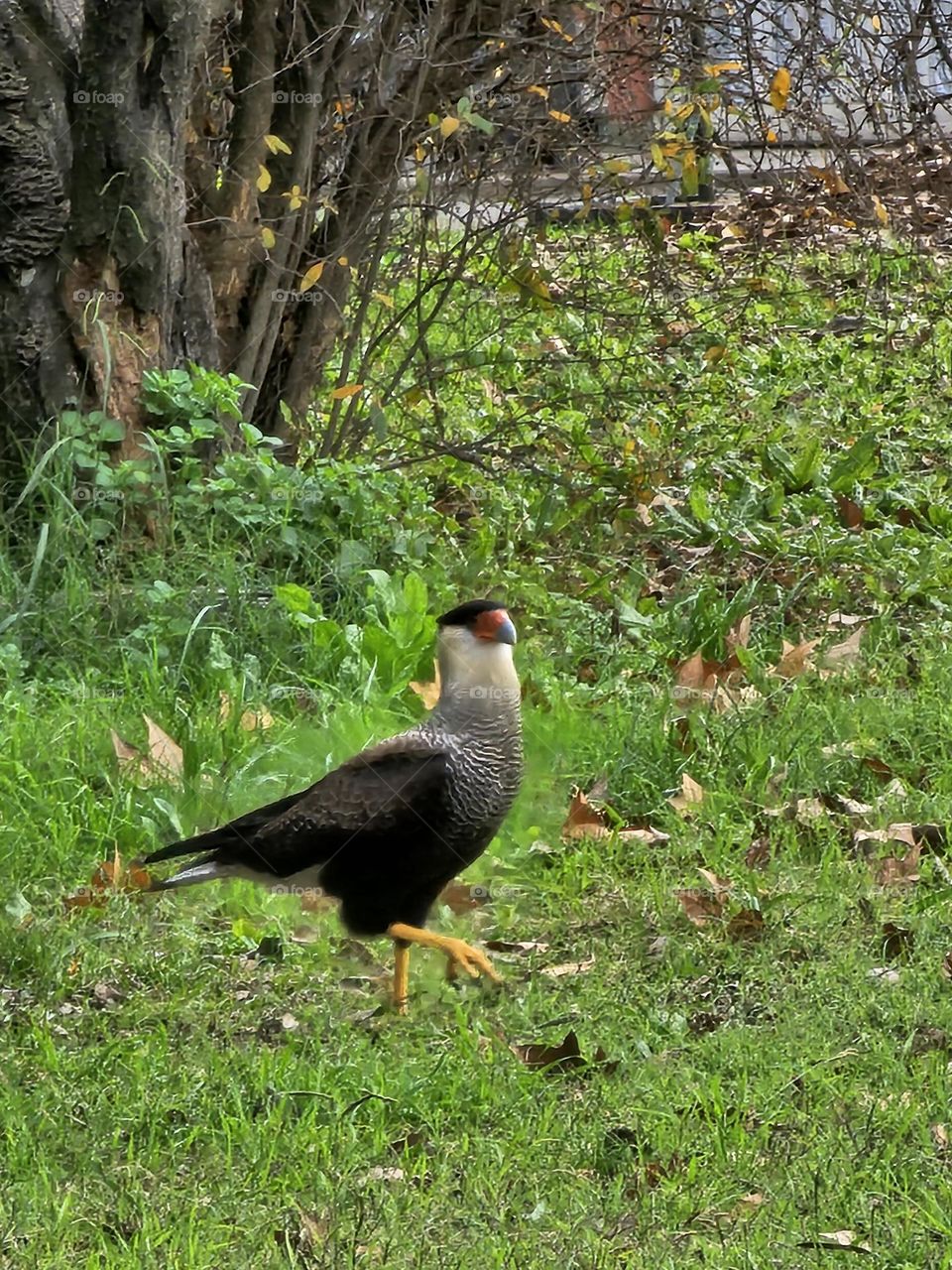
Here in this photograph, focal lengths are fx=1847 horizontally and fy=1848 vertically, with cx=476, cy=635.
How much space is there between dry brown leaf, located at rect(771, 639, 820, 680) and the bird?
7.33 ft

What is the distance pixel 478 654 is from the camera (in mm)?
3617

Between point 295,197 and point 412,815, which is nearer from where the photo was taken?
point 412,815

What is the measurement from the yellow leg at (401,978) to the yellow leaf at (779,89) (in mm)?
3397

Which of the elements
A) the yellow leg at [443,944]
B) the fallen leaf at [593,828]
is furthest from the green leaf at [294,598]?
the yellow leg at [443,944]

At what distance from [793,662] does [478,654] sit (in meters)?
2.48

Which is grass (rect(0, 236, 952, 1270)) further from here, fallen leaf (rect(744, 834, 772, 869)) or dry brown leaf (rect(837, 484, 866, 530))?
dry brown leaf (rect(837, 484, 866, 530))

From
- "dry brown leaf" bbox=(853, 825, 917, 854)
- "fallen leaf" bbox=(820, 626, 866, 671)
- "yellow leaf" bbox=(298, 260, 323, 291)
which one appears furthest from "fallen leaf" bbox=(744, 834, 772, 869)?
"yellow leaf" bbox=(298, 260, 323, 291)

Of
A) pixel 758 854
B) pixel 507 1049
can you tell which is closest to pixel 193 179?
pixel 758 854

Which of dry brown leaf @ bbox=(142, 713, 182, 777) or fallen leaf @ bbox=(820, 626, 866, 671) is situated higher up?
fallen leaf @ bbox=(820, 626, 866, 671)

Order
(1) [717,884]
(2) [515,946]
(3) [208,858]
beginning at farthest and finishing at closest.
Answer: (1) [717,884]
(2) [515,946]
(3) [208,858]

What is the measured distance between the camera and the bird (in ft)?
11.9

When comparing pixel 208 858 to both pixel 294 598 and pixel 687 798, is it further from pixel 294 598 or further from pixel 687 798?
pixel 294 598

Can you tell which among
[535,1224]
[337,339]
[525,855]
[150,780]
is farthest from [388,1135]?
[337,339]

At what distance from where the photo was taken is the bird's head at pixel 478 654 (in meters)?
3.54
